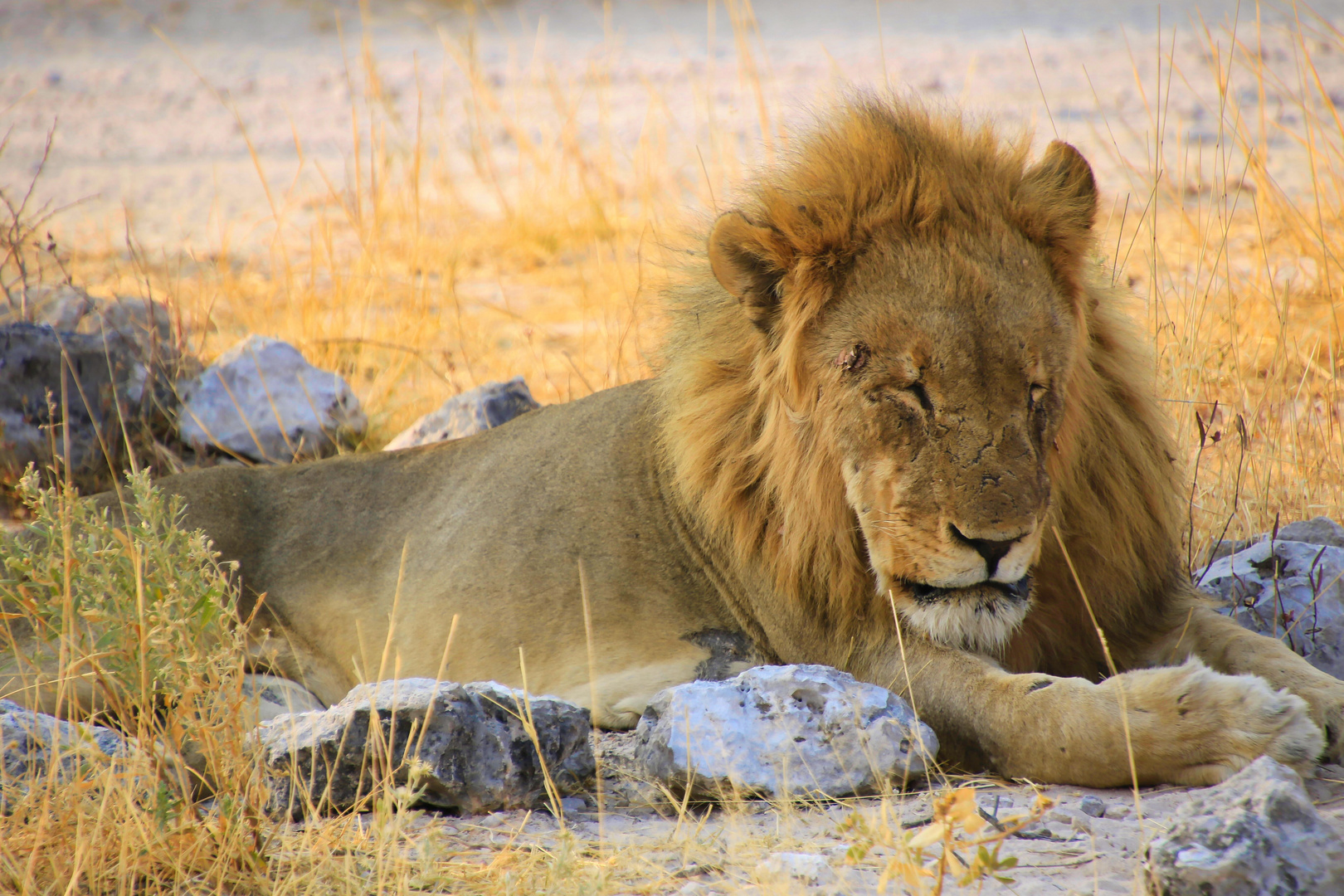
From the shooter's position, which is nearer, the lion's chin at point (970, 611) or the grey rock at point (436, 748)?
the grey rock at point (436, 748)

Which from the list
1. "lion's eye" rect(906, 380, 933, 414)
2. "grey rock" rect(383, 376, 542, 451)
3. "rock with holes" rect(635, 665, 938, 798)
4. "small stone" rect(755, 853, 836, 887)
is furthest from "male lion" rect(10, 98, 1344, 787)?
"grey rock" rect(383, 376, 542, 451)

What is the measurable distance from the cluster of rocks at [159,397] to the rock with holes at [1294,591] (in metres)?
2.81

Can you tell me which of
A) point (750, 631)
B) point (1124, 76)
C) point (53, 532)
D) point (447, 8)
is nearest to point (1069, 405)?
point (750, 631)

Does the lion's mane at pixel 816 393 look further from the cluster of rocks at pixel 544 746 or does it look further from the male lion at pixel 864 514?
the cluster of rocks at pixel 544 746

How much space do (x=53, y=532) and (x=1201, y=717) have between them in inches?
89.8

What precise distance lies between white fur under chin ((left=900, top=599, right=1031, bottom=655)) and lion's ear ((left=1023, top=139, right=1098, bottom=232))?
92 centimetres

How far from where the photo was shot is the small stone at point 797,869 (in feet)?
6.66

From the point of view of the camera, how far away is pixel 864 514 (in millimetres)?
2705

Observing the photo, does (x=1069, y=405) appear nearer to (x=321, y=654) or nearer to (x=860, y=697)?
(x=860, y=697)

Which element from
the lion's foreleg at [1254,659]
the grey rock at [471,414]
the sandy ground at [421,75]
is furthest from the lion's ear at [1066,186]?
the sandy ground at [421,75]

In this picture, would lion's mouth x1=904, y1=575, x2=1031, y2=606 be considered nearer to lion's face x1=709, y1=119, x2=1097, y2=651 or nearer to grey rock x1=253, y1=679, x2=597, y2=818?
lion's face x1=709, y1=119, x2=1097, y2=651

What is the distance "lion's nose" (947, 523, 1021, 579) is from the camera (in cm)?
249

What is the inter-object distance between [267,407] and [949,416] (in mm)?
3748

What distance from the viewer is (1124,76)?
486 inches
